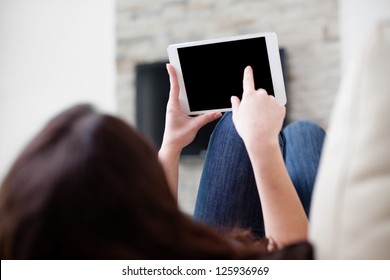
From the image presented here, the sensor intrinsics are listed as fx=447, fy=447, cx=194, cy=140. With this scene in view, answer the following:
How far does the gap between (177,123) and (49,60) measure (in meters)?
2.52

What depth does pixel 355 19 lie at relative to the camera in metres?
2.32

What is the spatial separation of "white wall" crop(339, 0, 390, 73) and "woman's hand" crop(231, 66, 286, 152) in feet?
5.90

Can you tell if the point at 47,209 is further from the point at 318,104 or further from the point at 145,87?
the point at 145,87

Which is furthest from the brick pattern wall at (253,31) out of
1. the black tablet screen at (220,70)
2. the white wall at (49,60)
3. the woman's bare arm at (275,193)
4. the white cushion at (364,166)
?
the white cushion at (364,166)

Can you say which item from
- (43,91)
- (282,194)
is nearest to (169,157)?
(282,194)

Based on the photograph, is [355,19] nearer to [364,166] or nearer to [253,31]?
[253,31]

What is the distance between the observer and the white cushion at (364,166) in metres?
0.37

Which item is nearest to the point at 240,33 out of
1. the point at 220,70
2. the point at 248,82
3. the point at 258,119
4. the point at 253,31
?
the point at 253,31

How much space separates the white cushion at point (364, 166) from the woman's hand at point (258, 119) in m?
0.21

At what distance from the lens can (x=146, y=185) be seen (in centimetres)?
40

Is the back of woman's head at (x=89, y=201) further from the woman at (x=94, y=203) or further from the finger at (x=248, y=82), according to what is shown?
the finger at (x=248, y=82)

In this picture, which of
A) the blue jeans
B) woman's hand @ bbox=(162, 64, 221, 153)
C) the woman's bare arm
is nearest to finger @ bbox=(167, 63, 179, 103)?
woman's hand @ bbox=(162, 64, 221, 153)
